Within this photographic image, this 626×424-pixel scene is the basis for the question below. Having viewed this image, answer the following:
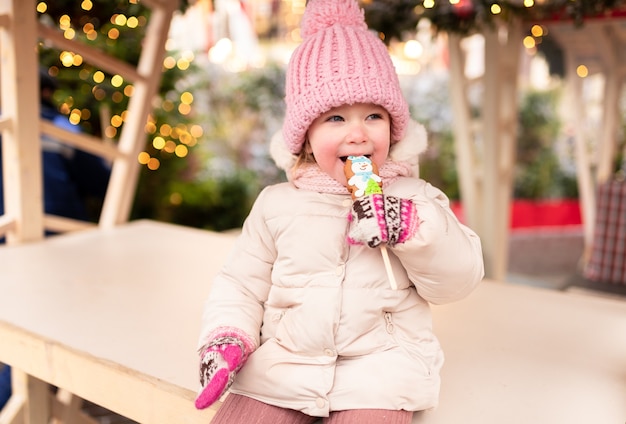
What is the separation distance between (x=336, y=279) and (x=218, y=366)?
0.21 metres

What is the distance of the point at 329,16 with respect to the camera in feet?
3.37

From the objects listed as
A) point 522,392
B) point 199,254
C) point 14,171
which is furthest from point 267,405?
point 14,171

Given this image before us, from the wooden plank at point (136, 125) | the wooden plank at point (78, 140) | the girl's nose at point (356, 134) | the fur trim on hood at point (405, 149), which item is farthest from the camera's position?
the wooden plank at point (136, 125)

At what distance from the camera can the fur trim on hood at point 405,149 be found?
40.8 inches

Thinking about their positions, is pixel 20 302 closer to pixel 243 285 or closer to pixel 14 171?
pixel 14 171

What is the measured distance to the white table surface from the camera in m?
1.05

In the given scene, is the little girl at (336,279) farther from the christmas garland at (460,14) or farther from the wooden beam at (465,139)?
the wooden beam at (465,139)

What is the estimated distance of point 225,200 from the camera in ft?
14.3

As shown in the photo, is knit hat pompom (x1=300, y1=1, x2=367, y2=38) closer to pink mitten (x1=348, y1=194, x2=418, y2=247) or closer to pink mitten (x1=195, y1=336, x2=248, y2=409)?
pink mitten (x1=348, y1=194, x2=418, y2=247)

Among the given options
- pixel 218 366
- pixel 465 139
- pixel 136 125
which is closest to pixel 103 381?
pixel 218 366

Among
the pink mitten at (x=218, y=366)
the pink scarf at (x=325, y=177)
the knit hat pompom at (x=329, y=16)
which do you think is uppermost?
the knit hat pompom at (x=329, y=16)

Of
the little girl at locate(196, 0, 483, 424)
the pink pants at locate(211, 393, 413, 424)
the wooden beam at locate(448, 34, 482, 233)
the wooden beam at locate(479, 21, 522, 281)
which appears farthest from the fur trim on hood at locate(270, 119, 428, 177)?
the wooden beam at locate(448, 34, 482, 233)

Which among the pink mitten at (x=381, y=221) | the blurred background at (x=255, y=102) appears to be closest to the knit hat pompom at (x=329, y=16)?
the pink mitten at (x=381, y=221)

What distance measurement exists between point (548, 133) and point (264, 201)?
4.98 metres
